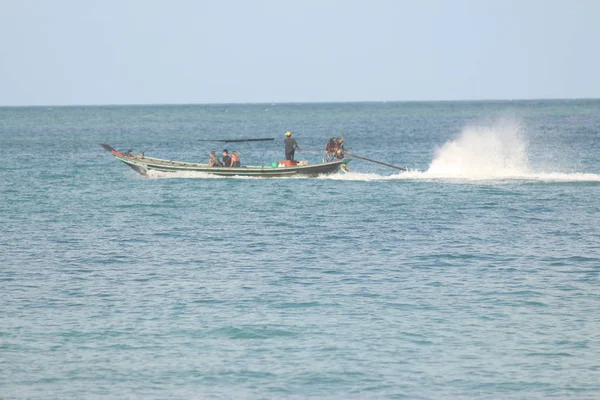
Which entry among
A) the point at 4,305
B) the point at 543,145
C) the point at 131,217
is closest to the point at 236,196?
the point at 131,217

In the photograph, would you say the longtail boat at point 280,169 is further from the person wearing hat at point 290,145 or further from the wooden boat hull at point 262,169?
the person wearing hat at point 290,145

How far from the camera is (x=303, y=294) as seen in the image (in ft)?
67.9

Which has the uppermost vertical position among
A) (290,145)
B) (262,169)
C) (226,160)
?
(290,145)

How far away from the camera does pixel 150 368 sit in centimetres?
1591

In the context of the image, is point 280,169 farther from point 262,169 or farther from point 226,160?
point 226,160

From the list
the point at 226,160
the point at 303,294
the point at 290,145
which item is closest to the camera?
the point at 303,294

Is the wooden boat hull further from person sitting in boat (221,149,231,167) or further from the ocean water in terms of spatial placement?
the ocean water

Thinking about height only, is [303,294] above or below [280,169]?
below

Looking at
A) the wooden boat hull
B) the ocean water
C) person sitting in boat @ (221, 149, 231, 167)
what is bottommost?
the ocean water

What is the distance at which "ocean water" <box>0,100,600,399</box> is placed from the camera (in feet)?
50.5

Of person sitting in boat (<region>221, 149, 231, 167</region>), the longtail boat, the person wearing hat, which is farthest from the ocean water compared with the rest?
person sitting in boat (<region>221, 149, 231, 167</region>)

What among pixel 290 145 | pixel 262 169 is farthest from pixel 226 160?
pixel 290 145

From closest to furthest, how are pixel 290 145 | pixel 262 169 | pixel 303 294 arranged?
pixel 303 294 < pixel 290 145 < pixel 262 169

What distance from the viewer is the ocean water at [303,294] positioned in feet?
50.5
